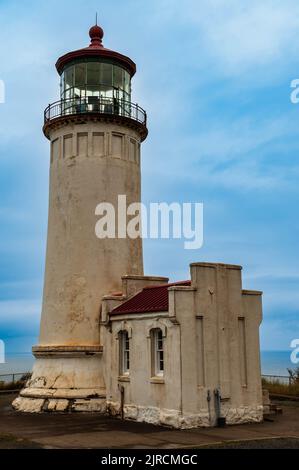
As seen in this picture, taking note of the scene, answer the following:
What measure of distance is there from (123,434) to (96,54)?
1533cm

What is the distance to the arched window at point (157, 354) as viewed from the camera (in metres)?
18.2

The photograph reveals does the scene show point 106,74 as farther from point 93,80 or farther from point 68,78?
point 68,78

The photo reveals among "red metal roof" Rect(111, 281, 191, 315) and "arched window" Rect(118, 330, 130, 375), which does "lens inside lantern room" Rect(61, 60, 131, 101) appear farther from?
"arched window" Rect(118, 330, 130, 375)

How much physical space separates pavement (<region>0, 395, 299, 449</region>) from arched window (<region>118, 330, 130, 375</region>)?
5.78 feet

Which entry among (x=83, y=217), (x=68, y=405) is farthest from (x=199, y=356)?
(x=83, y=217)

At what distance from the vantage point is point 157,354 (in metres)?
18.4

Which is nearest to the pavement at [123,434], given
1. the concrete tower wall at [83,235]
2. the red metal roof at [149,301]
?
the red metal roof at [149,301]

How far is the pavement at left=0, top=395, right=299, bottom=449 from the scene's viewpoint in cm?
1364

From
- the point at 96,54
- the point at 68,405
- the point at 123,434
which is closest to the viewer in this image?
the point at 123,434

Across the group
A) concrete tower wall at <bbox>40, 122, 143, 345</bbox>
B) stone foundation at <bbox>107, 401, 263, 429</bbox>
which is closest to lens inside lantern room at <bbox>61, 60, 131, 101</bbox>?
concrete tower wall at <bbox>40, 122, 143, 345</bbox>

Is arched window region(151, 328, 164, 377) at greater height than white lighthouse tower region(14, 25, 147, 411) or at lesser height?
lesser

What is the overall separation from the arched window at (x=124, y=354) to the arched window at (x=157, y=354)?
5.92ft
